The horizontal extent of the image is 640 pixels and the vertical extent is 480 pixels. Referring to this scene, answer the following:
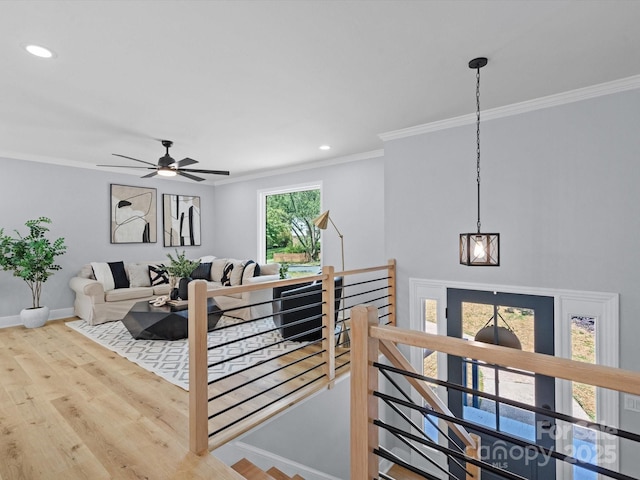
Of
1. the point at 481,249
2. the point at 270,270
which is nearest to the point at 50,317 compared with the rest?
the point at 270,270

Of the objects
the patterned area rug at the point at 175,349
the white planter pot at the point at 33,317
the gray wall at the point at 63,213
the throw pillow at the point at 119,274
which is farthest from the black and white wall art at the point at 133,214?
the patterned area rug at the point at 175,349

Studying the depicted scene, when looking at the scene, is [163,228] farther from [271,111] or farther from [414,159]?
[414,159]

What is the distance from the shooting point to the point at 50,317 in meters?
5.14

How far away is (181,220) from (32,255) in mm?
2502

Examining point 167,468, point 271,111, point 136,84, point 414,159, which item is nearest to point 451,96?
point 414,159

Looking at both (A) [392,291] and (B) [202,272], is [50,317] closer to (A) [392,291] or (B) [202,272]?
(B) [202,272]

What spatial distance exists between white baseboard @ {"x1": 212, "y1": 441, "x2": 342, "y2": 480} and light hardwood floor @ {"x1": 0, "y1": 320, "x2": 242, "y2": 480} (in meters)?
0.35

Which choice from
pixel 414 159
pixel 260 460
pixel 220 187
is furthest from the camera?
pixel 220 187

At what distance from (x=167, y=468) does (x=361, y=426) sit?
137 cm

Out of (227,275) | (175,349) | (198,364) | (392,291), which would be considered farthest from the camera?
(227,275)

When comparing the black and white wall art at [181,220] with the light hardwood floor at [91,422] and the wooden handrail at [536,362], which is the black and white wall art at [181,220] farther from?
the wooden handrail at [536,362]

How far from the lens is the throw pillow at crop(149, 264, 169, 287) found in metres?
5.66

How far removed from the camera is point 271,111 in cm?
317

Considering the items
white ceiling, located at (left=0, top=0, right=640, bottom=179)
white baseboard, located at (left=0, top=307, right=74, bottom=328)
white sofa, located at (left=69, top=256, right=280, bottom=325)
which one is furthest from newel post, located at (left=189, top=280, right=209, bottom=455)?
white baseboard, located at (left=0, top=307, right=74, bottom=328)
